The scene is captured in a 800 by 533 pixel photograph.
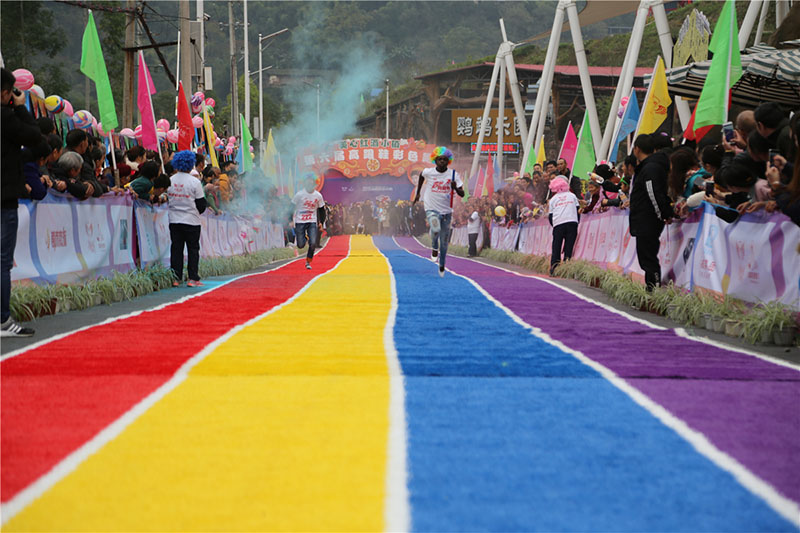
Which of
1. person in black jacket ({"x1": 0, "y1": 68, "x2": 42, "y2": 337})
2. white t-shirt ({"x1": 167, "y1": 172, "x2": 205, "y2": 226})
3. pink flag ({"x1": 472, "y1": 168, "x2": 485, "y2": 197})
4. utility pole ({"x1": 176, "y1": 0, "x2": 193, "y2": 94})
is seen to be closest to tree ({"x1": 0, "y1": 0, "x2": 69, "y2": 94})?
pink flag ({"x1": 472, "y1": 168, "x2": 485, "y2": 197})

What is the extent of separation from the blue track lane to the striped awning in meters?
10.6

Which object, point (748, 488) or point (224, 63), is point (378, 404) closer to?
point (748, 488)

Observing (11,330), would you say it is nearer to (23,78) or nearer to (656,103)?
(23,78)

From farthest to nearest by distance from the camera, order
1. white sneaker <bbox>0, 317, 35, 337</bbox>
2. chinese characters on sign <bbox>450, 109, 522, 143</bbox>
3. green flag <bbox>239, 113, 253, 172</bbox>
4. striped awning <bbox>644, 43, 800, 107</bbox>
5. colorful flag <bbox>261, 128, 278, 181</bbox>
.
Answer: chinese characters on sign <bbox>450, 109, 522, 143</bbox> → colorful flag <bbox>261, 128, 278, 181</bbox> → green flag <bbox>239, 113, 253, 172</bbox> → striped awning <bbox>644, 43, 800, 107</bbox> → white sneaker <bbox>0, 317, 35, 337</bbox>

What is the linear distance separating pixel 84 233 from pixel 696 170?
8214 millimetres

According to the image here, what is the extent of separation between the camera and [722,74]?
1520 cm

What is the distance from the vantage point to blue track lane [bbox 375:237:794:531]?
3580 mm

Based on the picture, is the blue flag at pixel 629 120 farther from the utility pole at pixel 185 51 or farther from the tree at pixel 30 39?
the tree at pixel 30 39

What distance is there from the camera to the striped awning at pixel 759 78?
1559 cm

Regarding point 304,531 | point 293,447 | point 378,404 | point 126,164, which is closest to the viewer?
point 304,531

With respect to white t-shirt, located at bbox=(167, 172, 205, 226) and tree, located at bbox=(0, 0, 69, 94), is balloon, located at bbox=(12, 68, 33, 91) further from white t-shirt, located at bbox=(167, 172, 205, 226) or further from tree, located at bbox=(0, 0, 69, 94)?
tree, located at bbox=(0, 0, 69, 94)

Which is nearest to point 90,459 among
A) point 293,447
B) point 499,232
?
point 293,447

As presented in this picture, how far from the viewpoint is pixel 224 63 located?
150m

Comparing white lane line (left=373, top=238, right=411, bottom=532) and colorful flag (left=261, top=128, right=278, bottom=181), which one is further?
colorful flag (left=261, top=128, right=278, bottom=181)
